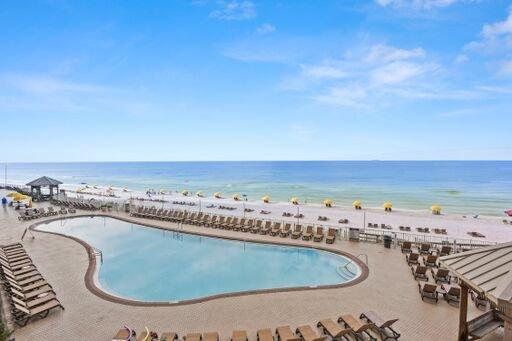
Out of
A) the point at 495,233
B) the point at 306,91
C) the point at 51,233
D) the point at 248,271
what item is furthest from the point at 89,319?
the point at 306,91

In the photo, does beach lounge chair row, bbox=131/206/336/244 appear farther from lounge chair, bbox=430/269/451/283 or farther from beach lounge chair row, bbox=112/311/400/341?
beach lounge chair row, bbox=112/311/400/341

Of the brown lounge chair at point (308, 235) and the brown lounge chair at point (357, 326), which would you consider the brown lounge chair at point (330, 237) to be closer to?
the brown lounge chair at point (308, 235)

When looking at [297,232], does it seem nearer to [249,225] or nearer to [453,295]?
[249,225]

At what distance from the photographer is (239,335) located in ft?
22.5

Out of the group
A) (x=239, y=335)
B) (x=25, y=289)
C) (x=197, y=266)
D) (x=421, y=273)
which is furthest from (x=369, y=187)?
(x=25, y=289)

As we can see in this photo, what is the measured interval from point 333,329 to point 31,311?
7820mm

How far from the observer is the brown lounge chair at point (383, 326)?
6953 millimetres

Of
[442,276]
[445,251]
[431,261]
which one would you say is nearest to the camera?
[442,276]

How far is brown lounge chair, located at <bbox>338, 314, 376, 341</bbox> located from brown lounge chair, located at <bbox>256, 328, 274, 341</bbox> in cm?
188

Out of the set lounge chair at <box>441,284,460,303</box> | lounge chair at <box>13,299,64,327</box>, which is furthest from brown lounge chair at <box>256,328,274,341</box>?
lounge chair at <box>13,299,64,327</box>

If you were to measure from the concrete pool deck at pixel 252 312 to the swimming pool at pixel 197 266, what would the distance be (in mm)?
1003

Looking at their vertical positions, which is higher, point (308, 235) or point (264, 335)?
point (308, 235)

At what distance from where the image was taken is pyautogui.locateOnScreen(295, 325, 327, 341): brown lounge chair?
666 cm

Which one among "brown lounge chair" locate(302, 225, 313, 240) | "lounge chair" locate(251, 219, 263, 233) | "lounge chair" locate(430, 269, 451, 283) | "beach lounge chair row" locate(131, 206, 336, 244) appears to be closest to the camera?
"lounge chair" locate(430, 269, 451, 283)
